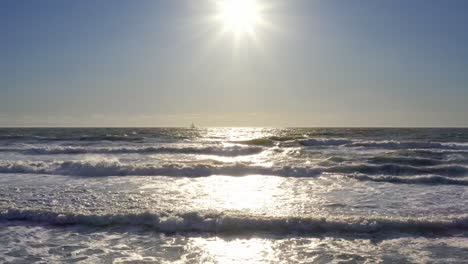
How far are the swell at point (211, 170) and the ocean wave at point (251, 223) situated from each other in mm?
7607

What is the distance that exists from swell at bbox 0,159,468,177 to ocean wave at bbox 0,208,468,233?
761cm

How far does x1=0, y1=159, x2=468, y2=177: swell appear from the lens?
16128 millimetres

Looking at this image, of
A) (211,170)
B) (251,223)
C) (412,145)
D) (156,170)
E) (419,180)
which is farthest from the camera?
(412,145)

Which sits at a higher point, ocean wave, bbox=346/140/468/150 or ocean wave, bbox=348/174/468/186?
ocean wave, bbox=346/140/468/150

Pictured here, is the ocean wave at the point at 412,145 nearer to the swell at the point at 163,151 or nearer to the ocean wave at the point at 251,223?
the swell at the point at 163,151

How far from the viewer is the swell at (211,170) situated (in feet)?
52.9

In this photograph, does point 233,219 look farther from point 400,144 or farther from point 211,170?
point 400,144

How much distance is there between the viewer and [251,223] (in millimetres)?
7746

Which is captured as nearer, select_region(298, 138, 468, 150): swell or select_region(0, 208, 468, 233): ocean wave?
select_region(0, 208, 468, 233): ocean wave

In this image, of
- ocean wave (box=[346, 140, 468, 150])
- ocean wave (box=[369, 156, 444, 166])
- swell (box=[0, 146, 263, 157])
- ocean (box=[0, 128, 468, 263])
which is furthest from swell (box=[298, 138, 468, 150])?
ocean (box=[0, 128, 468, 263])

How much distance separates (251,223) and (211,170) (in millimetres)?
9052

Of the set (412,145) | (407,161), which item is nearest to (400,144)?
(412,145)

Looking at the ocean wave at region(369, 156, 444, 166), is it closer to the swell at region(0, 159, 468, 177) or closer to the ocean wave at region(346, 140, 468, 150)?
the swell at region(0, 159, 468, 177)

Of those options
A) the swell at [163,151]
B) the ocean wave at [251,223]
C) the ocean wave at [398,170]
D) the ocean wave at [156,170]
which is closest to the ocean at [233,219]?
the ocean wave at [251,223]
